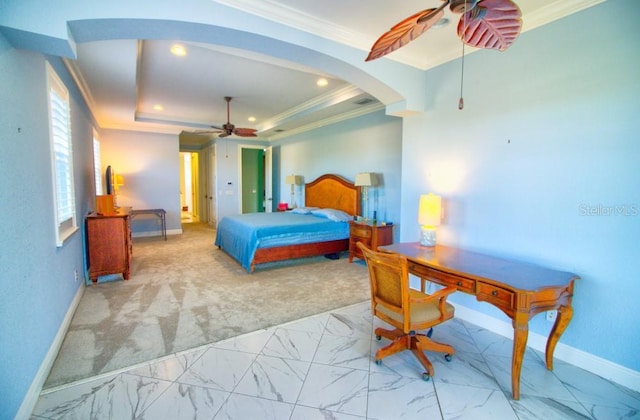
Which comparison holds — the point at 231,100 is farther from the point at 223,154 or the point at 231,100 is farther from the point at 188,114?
the point at 223,154

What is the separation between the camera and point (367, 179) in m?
4.80

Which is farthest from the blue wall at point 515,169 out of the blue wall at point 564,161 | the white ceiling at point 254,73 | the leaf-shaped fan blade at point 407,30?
the leaf-shaped fan blade at point 407,30

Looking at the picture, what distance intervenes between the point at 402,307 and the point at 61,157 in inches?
132

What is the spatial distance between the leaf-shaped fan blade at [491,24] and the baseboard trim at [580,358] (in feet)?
7.44

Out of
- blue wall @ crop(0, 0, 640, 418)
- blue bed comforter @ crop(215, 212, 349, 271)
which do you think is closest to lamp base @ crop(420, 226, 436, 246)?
blue wall @ crop(0, 0, 640, 418)

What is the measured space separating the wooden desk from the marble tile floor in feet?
0.72

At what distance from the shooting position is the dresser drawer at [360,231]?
4609 millimetres

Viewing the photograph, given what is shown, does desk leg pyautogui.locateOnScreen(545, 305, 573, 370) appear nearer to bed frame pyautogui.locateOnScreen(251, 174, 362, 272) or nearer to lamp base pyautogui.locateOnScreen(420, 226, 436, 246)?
lamp base pyautogui.locateOnScreen(420, 226, 436, 246)

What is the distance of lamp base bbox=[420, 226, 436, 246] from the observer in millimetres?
2982

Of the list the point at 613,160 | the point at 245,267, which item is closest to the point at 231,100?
the point at 245,267

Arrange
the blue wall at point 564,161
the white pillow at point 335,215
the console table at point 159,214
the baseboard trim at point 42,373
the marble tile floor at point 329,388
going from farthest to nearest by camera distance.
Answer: the console table at point 159,214, the white pillow at point 335,215, the blue wall at point 564,161, the marble tile floor at point 329,388, the baseboard trim at point 42,373

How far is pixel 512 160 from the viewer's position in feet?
8.48

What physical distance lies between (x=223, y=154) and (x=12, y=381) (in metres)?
7.05

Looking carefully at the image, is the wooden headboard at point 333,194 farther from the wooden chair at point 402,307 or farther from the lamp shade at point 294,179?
the wooden chair at point 402,307
